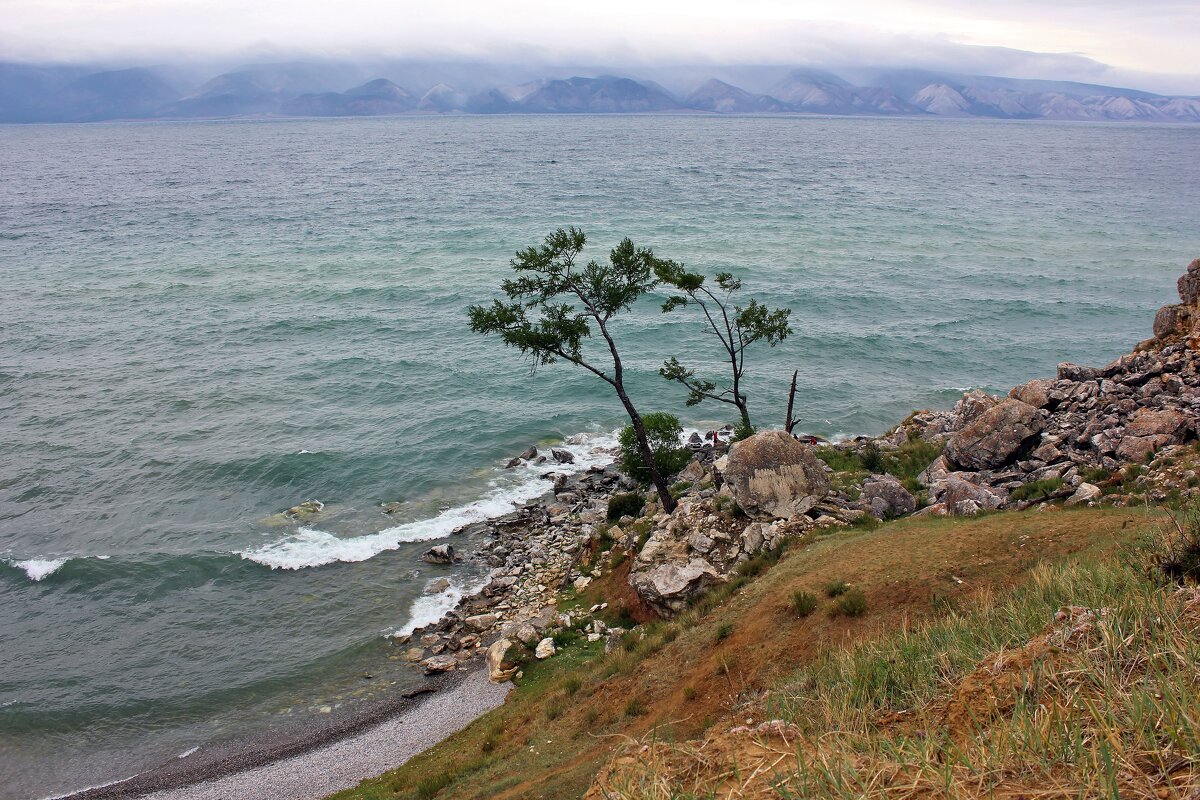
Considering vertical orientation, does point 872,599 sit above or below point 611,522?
above

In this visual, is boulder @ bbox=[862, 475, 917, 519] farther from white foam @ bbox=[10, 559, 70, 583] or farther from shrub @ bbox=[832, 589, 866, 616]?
white foam @ bbox=[10, 559, 70, 583]

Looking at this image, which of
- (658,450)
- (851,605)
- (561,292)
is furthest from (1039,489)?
(561,292)

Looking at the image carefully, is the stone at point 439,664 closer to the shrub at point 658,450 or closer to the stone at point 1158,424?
the shrub at point 658,450

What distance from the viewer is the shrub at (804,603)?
666 inches

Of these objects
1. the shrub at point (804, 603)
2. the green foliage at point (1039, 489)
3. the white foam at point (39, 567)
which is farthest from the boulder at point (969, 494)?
the white foam at point (39, 567)

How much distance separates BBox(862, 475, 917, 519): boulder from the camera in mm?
23484

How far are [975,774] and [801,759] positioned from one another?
1.54 metres

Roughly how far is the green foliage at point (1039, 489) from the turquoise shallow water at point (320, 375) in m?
20.0

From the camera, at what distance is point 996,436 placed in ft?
85.6

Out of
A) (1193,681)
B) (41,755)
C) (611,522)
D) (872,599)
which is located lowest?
(41,755)

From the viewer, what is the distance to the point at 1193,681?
7320mm

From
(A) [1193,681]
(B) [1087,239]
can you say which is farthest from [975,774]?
(B) [1087,239]

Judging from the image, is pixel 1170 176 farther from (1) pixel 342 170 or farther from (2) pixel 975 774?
(2) pixel 975 774

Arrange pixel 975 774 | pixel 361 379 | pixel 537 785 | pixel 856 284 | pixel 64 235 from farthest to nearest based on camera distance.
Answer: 1. pixel 64 235
2. pixel 856 284
3. pixel 361 379
4. pixel 537 785
5. pixel 975 774
